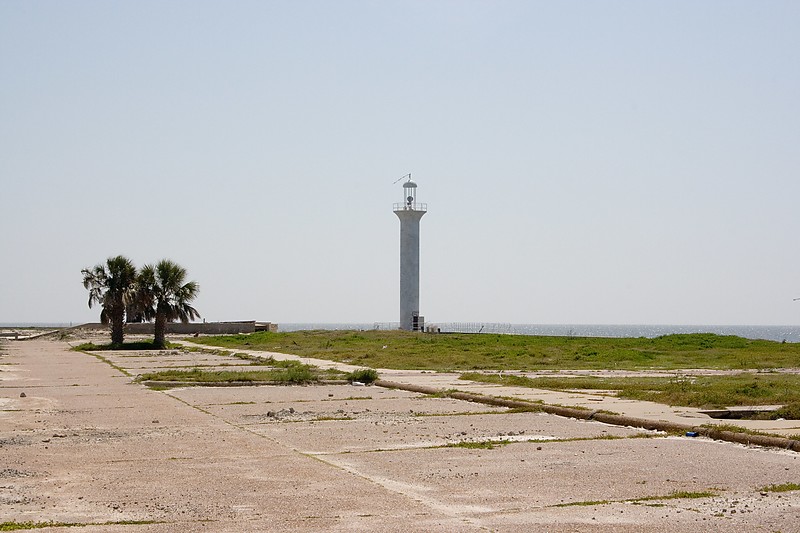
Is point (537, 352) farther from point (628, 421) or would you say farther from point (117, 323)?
point (628, 421)

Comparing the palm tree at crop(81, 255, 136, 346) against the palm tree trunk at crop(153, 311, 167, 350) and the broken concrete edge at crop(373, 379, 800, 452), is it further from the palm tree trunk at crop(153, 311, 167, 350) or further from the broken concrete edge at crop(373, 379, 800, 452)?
the broken concrete edge at crop(373, 379, 800, 452)

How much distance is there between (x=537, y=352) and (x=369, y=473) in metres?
34.4

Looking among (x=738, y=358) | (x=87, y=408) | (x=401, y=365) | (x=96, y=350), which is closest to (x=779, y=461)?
(x=87, y=408)

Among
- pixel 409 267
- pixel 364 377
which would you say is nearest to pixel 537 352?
pixel 364 377

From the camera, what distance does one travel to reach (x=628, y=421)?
49.9 ft

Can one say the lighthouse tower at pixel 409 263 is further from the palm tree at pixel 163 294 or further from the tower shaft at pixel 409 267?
the palm tree at pixel 163 294

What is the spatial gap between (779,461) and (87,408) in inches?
507

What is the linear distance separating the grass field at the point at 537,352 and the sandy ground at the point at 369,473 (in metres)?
17.5

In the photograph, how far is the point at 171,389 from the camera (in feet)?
78.5

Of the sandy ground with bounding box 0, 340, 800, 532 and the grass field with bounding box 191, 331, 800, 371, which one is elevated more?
the grass field with bounding box 191, 331, 800, 371

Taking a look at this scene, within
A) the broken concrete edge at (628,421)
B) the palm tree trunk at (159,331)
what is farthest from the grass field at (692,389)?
the palm tree trunk at (159,331)

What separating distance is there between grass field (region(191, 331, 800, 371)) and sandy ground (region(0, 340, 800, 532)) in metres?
17.5

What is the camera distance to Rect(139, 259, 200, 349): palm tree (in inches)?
2206

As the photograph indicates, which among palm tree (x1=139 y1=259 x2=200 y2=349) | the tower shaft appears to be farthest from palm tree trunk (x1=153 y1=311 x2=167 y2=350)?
the tower shaft
